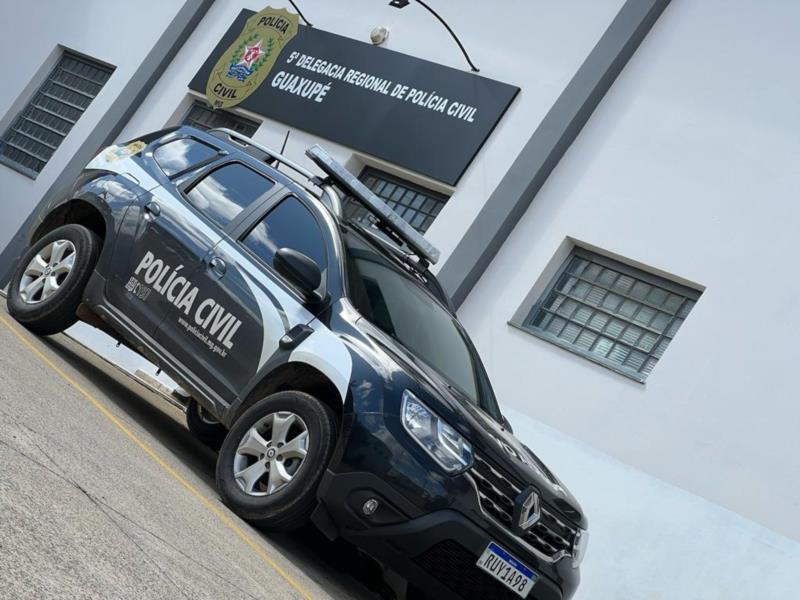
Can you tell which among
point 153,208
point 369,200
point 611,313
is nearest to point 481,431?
point 369,200

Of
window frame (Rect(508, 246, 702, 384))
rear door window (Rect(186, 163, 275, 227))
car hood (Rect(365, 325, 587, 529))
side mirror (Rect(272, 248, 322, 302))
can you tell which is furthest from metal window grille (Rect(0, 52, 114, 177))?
car hood (Rect(365, 325, 587, 529))

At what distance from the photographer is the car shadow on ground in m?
6.96

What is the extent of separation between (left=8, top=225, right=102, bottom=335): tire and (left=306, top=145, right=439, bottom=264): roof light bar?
178 centimetres

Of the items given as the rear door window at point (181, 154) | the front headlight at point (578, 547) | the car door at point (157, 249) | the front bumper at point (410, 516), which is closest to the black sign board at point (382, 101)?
A: the rear door window at point (181, 154)

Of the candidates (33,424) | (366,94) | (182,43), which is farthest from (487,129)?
(33,424)

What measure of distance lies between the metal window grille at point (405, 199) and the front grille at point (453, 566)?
317 inches

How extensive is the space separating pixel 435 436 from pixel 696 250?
6.03 m

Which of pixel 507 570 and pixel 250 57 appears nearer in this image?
pixel 507 570

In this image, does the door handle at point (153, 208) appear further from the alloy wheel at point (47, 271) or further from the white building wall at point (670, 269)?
the white building wall at point (670, 269)

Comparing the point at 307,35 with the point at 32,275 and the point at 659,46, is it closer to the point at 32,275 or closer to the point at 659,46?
the point at 659,46

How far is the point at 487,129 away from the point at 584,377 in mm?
3480

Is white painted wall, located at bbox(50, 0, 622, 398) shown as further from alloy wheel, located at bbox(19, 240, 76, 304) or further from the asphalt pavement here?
the asphalt pavement

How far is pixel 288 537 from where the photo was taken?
24.0 feet

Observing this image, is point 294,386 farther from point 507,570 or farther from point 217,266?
point 507,570
